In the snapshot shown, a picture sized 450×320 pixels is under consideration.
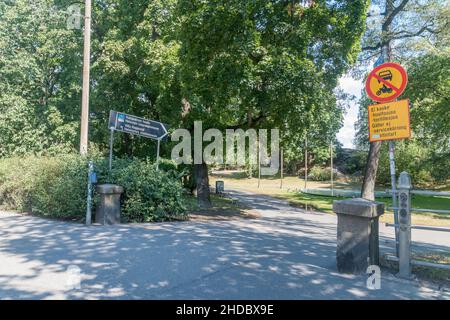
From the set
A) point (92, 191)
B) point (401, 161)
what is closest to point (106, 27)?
point (92, 191)

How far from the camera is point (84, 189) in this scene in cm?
1024

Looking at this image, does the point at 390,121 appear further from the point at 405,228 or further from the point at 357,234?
the point at 357,234

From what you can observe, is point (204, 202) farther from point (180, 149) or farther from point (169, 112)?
point (169, 112)

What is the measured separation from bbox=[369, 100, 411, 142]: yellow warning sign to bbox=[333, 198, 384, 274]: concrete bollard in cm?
119

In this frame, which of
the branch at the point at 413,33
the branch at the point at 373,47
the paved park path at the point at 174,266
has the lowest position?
the paved park path at the point at 174,266

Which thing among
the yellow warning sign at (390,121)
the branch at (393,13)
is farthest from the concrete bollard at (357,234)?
the branch at (393,13)

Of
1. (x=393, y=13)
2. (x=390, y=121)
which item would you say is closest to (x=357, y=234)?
(x=390, y=121)

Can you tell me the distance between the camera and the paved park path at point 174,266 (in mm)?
4793

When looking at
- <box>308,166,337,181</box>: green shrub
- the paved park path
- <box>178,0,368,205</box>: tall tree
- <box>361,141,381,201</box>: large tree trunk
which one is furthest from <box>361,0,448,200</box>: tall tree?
<box>308,166,337,181</box>: green shrub

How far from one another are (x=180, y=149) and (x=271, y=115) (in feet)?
17.0

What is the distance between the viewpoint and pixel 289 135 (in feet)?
51.7

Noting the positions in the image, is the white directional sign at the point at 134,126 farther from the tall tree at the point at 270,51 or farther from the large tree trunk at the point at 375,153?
the large tree trunk at the point at 375,153

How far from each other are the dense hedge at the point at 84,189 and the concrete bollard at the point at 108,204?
17.0 inches
